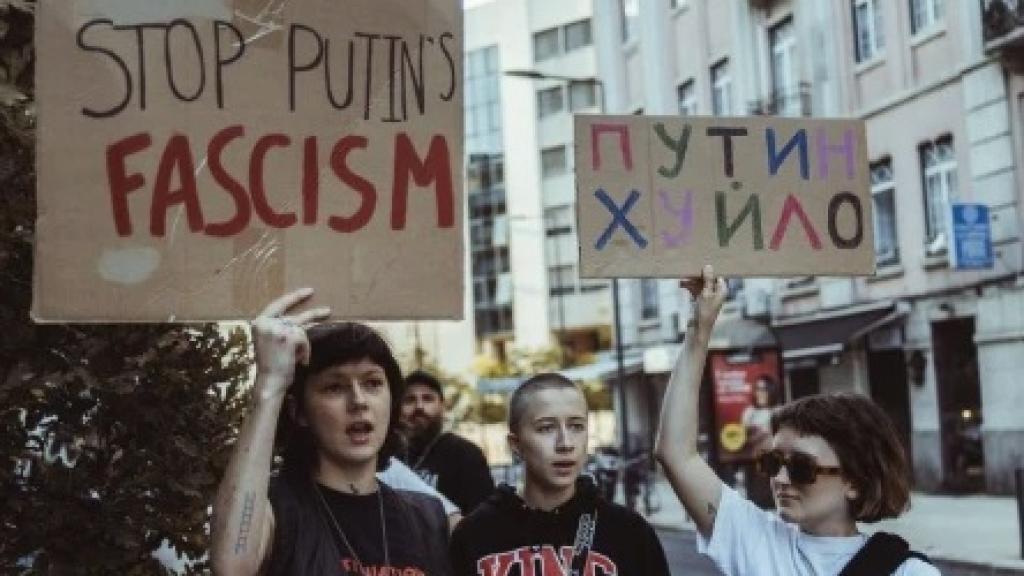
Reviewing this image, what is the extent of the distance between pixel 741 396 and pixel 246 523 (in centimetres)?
1653

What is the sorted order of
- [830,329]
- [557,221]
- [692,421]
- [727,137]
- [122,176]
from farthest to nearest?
[557,221]
[830,329]
[727,137]
[692,421]
[122,176]

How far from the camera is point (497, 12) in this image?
58.5 metres

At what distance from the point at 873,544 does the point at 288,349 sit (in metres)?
1.36

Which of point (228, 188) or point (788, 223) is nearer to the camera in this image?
point (228, 188)

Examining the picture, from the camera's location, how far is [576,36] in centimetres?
5569

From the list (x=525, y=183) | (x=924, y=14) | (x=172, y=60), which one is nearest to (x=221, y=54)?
(x=172, y=60)

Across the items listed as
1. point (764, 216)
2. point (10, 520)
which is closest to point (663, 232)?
point (764, 216)

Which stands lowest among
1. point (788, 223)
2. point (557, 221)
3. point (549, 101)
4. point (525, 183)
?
point (788, 223)

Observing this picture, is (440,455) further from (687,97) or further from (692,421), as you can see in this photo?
(687,97)

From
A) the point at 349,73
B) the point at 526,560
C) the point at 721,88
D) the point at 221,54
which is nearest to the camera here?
the point at 221,54

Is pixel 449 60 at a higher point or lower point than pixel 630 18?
lower

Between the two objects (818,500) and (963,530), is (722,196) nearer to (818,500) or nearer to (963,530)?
(818,500)

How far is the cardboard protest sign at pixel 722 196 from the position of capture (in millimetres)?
3615

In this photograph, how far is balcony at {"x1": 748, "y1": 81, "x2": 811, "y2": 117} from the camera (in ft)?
79.8
